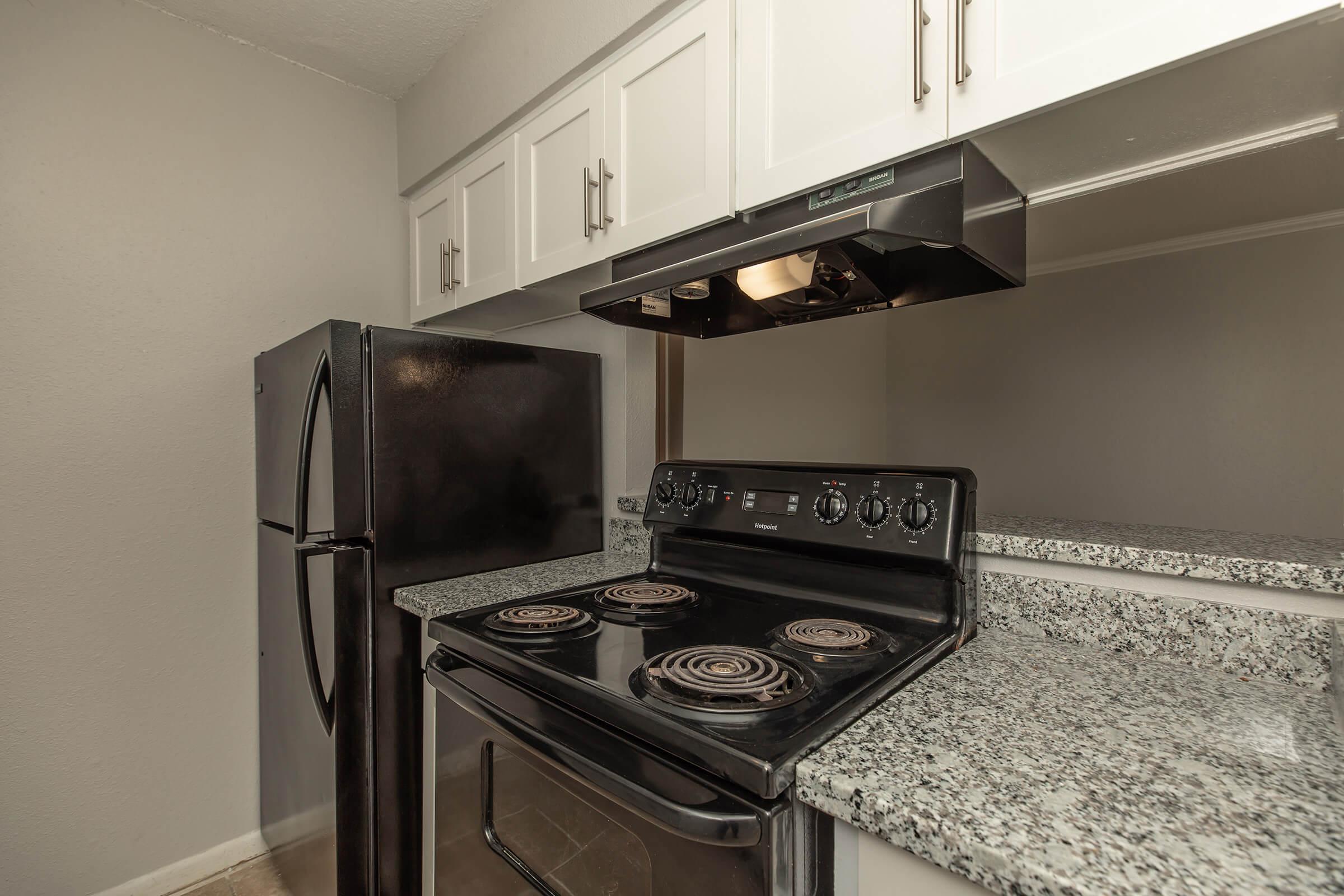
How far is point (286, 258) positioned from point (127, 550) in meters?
1.01

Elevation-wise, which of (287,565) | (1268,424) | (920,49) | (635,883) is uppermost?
(920,49)

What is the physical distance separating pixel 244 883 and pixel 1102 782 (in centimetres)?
229

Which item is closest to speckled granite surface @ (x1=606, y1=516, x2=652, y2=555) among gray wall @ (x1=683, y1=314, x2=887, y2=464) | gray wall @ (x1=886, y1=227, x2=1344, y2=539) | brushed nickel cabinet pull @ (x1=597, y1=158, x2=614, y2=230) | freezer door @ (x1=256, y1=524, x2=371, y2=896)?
gray wall @ (x1=683, y1=314, x2=887, y2=464)

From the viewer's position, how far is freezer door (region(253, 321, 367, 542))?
1353mm

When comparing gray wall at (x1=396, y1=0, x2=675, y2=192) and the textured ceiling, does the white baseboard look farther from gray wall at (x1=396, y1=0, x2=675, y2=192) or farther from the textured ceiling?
the textured ceiling

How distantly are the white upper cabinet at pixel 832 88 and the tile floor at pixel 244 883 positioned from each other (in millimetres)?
2265

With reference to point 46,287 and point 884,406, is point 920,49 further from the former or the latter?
point 884,406

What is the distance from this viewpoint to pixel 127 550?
5.77ft

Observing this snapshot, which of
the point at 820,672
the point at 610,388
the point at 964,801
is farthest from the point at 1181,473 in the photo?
the point at 964,801

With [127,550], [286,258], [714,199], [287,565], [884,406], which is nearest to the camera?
[714,199]

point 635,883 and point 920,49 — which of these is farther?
point 920,49

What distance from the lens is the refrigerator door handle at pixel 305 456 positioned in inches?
54.9

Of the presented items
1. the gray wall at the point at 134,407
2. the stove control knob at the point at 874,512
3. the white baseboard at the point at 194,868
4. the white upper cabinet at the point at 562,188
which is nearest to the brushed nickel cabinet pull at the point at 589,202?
the white upper cabinet at the point at 562,188

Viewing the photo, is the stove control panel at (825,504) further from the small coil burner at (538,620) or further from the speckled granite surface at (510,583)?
the small coil burner at (538,620)
